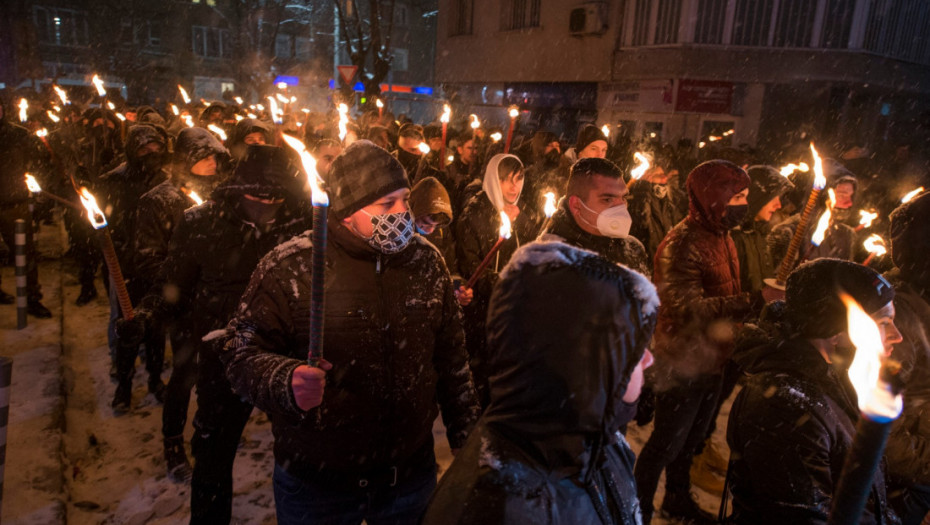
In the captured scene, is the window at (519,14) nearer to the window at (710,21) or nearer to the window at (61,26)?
the window at (710,21)

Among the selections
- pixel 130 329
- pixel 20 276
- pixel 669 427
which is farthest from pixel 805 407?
pixel 20 276

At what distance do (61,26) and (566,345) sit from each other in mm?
52472

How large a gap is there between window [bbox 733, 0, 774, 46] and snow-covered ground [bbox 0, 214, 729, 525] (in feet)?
46.2

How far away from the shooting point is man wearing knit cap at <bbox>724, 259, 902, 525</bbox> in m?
1.97

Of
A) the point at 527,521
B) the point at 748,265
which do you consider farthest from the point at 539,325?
the point at 748,265

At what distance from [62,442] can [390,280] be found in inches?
144

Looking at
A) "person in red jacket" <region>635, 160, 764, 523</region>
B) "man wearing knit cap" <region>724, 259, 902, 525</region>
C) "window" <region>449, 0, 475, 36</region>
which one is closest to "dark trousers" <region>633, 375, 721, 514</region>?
"person in red jacket" <region>635, 160, 764, 523</region>

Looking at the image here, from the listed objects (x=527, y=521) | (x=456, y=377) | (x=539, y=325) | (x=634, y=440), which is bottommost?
(x=634, y=440)

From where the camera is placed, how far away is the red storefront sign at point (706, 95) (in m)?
16.0

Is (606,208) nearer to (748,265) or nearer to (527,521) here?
(748,265)

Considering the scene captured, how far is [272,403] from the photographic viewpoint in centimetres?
200

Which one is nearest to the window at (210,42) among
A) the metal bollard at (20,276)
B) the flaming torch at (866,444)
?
the metal bollard at (20,276)

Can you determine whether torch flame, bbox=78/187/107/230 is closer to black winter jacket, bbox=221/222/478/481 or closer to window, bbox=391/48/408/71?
black winter jacket, bbox=221/222/478/481

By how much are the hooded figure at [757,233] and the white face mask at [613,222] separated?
1.43 meters
